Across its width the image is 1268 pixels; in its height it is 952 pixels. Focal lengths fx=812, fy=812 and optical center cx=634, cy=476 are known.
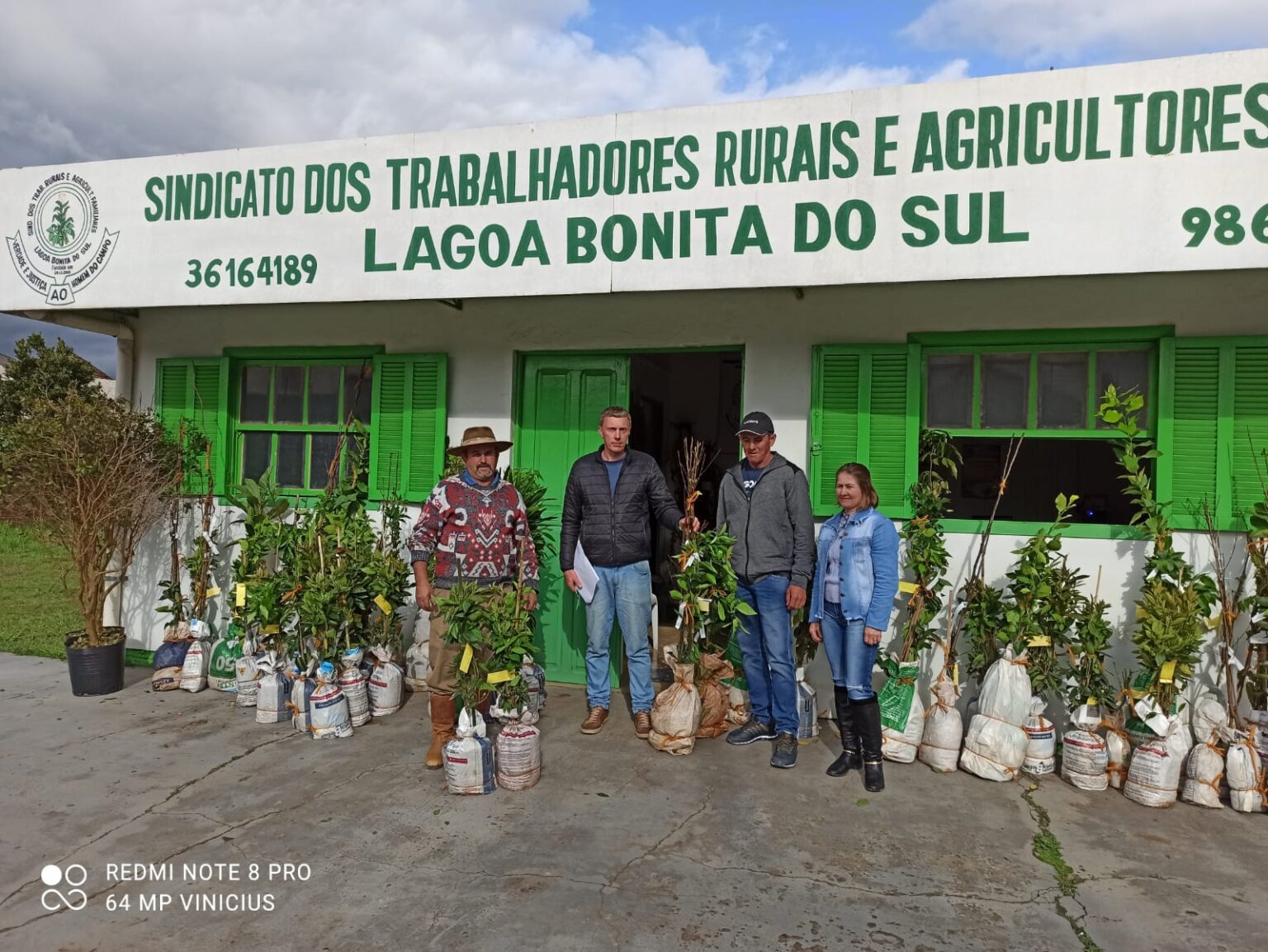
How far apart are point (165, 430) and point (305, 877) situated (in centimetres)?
440

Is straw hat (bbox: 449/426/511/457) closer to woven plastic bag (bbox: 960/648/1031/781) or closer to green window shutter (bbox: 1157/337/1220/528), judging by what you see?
woven plastic bag (bbox: 960/648/1031/781)

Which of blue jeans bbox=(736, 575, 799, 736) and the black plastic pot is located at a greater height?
blue jeans bbox=(736, 575, 799, 736)

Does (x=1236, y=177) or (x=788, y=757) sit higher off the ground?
(x=1236, y=177)

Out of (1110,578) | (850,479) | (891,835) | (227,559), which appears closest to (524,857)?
(891,835)

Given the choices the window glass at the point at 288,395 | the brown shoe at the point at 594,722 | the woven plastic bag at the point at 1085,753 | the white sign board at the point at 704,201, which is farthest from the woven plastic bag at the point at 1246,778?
the window glass at the point at 288,395

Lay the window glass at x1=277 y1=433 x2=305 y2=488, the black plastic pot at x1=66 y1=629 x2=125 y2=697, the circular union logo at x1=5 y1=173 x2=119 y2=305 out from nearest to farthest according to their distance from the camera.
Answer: the black plastic pot at x1=66 y1=629 x2=125 y2=697
the circular union logo at x1=5 y1=173 x2=119 y2=305
the window glass at x1=277 y1=433 x2=305 y2=488

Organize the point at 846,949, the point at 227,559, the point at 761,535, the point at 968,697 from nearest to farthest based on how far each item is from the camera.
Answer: the point at 846,949 < the point at 761,535 < the point at 968,697 < the point at 227,559

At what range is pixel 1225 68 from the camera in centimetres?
392

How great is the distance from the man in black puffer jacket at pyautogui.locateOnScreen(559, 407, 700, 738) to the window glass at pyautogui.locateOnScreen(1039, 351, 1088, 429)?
225cm

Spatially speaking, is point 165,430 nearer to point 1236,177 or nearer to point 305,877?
point 305,877

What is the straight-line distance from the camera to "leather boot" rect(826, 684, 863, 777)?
4.30m

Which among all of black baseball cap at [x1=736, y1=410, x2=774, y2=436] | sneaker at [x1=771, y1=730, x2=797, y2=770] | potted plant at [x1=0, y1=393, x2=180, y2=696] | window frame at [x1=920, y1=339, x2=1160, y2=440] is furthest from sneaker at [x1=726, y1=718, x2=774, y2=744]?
potted plant at [x1=0, y1=393, x2=180, y2=696]

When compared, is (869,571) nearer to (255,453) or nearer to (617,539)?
(617,539)

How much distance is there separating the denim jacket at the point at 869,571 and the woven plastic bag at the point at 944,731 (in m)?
0.71
